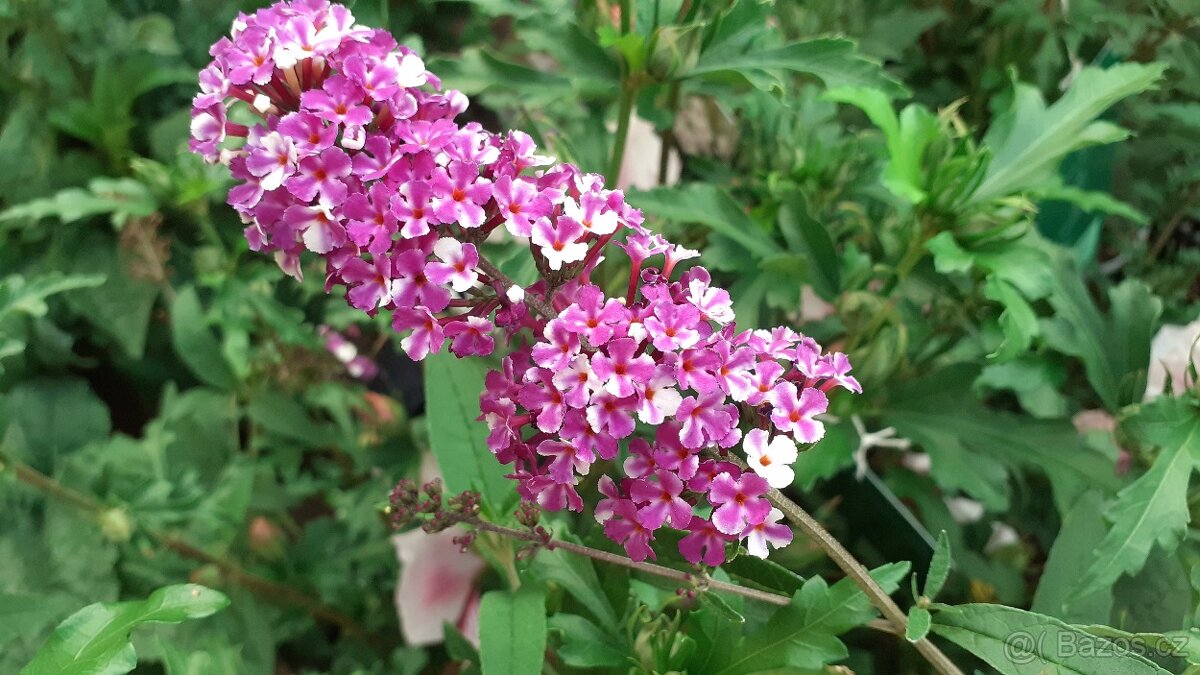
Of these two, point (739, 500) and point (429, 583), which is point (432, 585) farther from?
point (739, 500)

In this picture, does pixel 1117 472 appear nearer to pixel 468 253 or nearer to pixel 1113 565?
pixel 1113 565

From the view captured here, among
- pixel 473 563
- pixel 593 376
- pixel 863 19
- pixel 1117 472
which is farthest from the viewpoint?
pixel 863 19

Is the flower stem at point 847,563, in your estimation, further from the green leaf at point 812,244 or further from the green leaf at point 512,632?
the green leaf at point 812,244

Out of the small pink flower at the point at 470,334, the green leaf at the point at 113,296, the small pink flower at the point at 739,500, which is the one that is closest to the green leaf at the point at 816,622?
the small pink flower at the point at 739,500

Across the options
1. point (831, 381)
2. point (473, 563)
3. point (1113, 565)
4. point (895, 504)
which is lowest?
point (473, 563)

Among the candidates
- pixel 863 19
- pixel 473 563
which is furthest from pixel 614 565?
pixel 863 19
